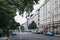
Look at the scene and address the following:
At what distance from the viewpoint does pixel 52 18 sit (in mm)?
89000

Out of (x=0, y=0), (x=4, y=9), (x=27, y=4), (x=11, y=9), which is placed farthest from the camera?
(x=27, y=4)

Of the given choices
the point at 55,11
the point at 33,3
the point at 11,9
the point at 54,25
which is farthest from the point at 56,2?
the point at 11,9

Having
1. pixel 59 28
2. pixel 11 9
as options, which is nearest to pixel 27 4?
pixel 11 9

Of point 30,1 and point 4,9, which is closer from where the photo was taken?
point 4,9

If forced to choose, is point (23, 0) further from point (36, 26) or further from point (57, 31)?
point (36, 26)

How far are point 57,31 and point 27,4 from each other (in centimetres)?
5454

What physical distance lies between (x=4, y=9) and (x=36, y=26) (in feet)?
431

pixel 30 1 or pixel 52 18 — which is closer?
pixel 30 1

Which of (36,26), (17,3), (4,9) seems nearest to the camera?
(4,9)

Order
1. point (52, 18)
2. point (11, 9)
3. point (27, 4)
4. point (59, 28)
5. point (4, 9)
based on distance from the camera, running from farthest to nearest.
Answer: point (52, 18) < point (59, 28) < point (27, 4) < point (11, 9) < point (4, 9)

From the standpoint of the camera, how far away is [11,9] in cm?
1655

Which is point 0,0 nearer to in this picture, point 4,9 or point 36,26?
point 4,9

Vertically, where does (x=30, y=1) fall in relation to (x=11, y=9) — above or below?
above

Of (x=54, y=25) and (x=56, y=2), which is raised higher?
(x=56, y=2)
